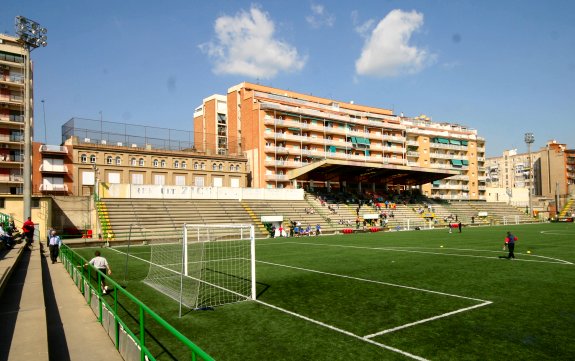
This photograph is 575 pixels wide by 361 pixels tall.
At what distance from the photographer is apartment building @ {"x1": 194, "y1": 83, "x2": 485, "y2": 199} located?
→ 67.7m

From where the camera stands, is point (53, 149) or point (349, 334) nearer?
point (349, 334)

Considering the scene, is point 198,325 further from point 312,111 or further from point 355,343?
point 312,111

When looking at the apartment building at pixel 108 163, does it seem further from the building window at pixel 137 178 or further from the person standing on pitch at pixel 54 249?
the person standing on pitch at pixel 54 249

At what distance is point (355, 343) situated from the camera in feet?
28.6

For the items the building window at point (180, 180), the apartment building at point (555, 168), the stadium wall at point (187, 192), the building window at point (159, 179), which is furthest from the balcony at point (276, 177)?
the apartment building at point (555, 168)

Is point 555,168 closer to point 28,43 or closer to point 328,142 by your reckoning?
point 328,142

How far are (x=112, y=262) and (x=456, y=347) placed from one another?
20.0m

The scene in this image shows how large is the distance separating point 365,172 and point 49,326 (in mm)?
57510

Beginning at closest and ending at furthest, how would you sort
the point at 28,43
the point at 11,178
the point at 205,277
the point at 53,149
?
the point at 205,277, the point at 28,43, the point at 53,149, the point at 11,178

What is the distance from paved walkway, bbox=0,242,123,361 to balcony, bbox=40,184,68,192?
44169 mm

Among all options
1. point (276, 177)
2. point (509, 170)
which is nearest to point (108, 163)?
point (276, 177)

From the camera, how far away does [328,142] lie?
255 ft

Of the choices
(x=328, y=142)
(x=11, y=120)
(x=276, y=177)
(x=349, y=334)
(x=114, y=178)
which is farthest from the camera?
(x=328, y=142)

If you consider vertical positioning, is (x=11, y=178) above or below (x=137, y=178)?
above
